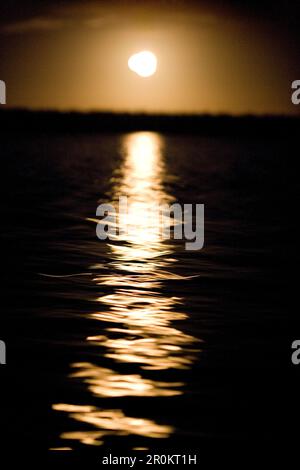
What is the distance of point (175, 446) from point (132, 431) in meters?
0.49

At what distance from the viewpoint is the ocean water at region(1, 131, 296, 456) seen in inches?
331

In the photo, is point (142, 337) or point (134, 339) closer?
point (134, 339)

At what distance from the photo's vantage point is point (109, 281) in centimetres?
1524

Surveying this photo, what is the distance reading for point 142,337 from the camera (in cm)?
1143

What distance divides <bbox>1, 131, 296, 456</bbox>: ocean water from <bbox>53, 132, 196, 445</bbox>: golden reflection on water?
0.07 feet

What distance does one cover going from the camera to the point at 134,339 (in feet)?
37.1

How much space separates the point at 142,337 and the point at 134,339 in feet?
0.49

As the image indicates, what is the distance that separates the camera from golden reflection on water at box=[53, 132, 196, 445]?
8.48 meters

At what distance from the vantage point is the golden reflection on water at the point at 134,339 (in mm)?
8484

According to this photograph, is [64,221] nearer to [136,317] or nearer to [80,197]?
[80,197]

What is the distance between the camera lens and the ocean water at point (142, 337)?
8414 millimetres

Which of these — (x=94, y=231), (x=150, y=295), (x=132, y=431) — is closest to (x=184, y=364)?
(x=132, y=431)

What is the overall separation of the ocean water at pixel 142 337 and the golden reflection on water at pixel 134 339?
2cm
